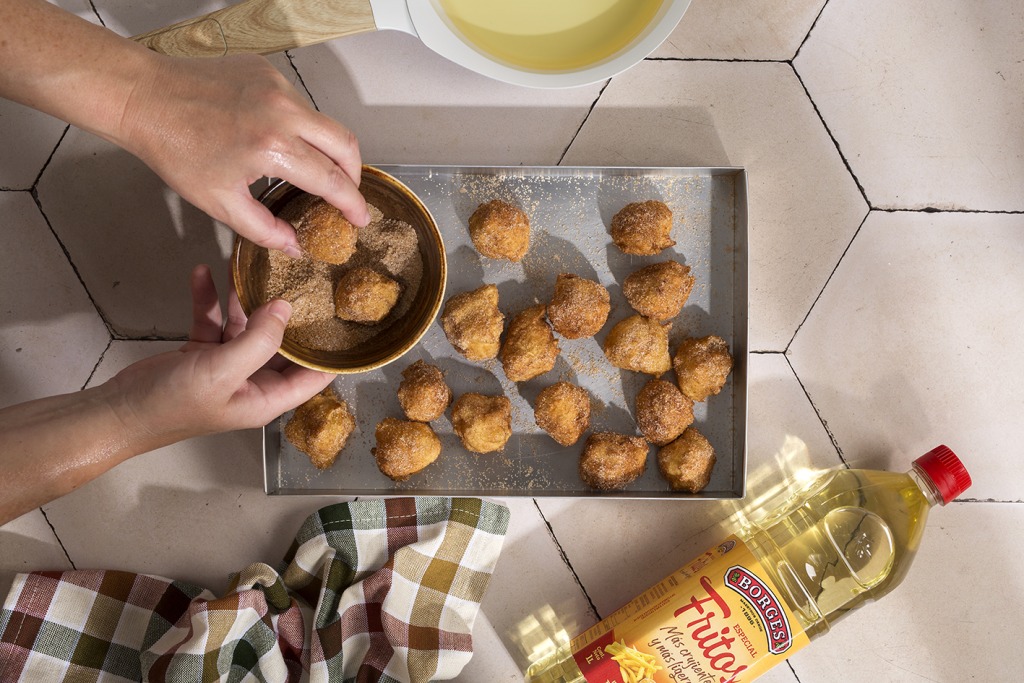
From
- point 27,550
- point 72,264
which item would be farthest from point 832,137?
point 27,550

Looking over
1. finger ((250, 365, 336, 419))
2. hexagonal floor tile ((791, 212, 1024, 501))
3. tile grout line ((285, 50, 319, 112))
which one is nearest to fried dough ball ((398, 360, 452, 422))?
finger ((250, 365, 336, 419))

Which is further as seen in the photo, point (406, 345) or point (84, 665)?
point (84, 665)

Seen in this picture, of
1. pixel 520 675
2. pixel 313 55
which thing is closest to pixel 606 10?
pixel 313 55

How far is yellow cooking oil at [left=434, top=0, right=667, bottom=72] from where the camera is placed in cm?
105

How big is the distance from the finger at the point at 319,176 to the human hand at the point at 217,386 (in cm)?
15

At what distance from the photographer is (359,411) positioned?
1130 mm

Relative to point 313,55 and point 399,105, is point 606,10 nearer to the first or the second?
point 399,105

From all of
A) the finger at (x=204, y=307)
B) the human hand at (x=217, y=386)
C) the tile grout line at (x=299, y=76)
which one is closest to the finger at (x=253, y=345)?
the human hand at (x=217, y=386)

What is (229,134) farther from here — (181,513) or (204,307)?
(181,513)

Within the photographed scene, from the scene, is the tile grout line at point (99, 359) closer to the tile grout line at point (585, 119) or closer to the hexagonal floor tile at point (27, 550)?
the hexagonal floor tile at point (27, 550)

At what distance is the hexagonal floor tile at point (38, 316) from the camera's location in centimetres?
120

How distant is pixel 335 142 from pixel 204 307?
1.24 ft

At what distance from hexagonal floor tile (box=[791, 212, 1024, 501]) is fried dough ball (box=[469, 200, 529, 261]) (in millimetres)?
498

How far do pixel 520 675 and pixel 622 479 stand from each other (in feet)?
1.32
